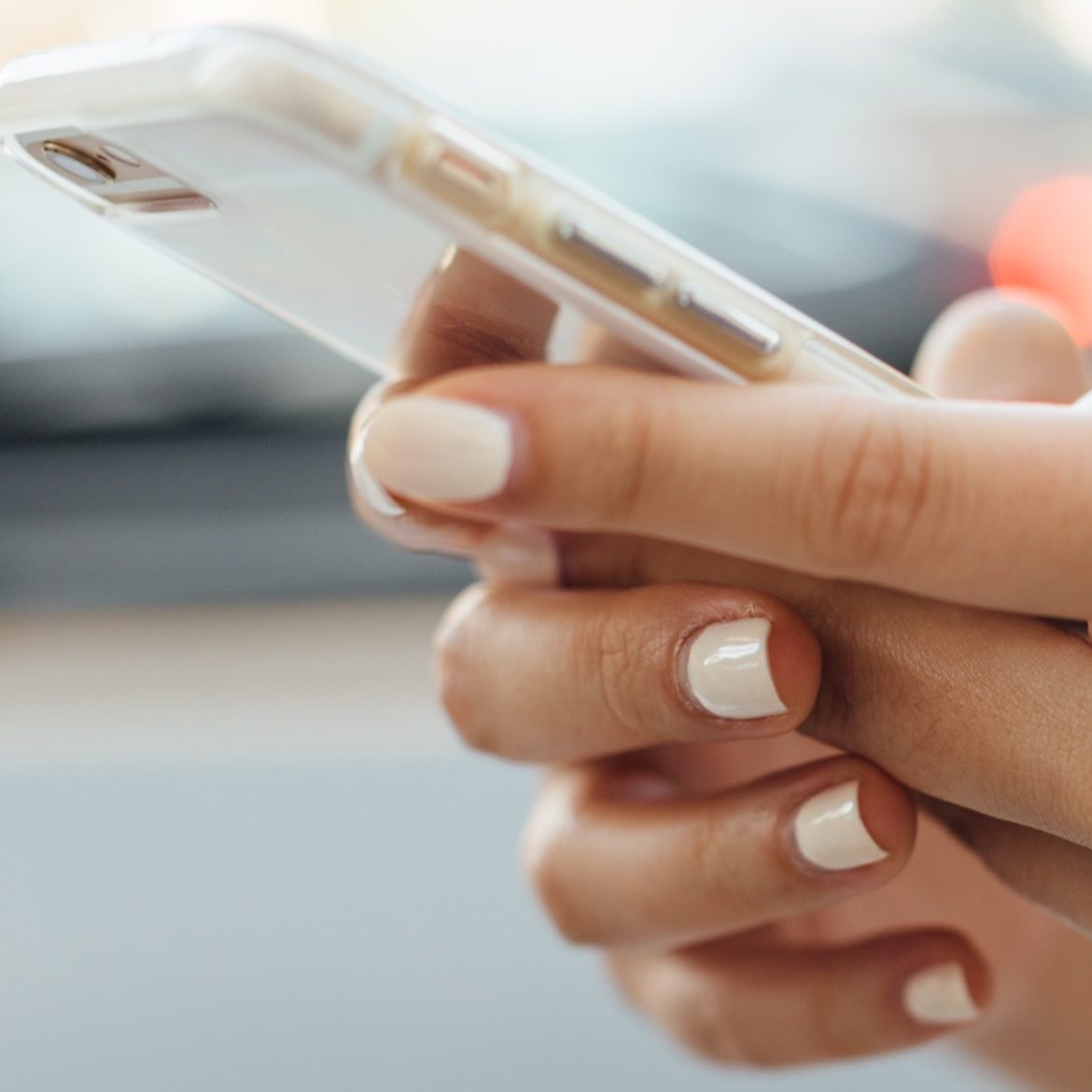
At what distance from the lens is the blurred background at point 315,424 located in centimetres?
63

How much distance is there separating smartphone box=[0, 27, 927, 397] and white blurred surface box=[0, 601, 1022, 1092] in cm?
38

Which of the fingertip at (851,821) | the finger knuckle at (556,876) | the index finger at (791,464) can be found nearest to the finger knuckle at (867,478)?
the index finger at (791,464)

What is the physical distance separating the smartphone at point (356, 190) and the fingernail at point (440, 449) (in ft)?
0.09

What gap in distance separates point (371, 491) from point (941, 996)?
0.81ft

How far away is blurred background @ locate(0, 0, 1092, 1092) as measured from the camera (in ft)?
2.08

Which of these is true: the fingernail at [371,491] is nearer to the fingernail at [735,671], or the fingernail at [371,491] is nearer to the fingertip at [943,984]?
the fingernail at [735,671]

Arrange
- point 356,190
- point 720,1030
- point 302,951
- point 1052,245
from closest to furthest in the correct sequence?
point 356,190 → point 720,1030 → point 302,951 → point 1052,245

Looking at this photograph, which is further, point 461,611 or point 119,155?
point 461,611

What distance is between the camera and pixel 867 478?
0.25m

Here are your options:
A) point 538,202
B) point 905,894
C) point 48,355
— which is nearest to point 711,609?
point 538,202

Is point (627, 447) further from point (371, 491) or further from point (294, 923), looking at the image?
point (294, 923)

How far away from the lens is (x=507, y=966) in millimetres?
590

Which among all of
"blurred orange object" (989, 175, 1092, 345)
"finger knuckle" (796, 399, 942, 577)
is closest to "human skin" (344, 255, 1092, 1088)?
"finger knuckle" (796, 399, 942, 577)

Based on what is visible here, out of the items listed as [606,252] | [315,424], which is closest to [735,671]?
[606,252]
